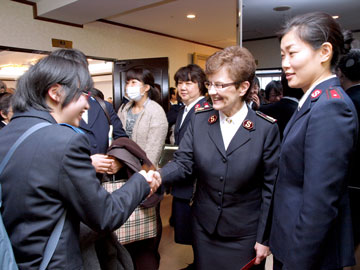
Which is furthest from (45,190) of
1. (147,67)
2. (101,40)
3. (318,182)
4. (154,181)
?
(101,40)

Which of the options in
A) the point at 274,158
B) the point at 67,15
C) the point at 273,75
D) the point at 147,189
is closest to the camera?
the point at 147,189

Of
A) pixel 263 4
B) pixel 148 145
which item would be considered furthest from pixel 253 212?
pixel 263 4

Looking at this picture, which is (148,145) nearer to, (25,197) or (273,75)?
(25,197)

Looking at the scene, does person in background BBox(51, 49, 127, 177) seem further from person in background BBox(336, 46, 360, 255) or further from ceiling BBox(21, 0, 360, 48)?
ceiling BBox(21, 0, 360, 48)

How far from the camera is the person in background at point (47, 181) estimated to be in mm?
885

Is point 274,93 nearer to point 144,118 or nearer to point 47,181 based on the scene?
point 144,118

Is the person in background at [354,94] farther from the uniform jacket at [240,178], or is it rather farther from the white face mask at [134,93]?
the white face mask at [134,93]

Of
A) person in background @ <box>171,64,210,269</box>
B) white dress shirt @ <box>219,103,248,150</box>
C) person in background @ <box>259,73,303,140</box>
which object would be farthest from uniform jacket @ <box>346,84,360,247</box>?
person in background @ <box>171,64,210,269</box>

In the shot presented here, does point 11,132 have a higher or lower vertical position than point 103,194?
higher

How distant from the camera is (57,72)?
3.32 feet

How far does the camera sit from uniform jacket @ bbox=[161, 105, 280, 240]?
1.42 m

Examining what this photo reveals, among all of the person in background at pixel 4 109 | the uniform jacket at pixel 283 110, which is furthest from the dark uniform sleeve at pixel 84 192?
the person in background at pixel 4 109

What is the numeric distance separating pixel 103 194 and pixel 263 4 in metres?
4.97

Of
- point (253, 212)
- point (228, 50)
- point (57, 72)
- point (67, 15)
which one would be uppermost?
point (67, 15)
